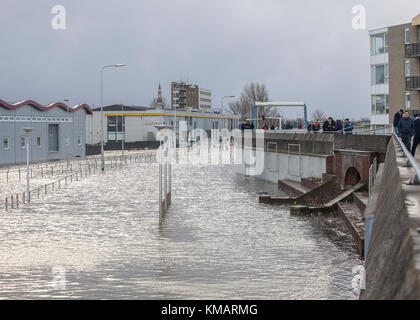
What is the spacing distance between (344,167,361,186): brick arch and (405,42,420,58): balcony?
20261mm

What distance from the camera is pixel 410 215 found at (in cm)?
660

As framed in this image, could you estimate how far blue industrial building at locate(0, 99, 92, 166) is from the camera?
57625 mm

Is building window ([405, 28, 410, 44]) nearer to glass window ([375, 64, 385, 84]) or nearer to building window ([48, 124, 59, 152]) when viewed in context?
glass window ([375, 64, 385, 84])

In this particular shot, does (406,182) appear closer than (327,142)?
Yes

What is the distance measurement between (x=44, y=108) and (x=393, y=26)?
37723 mm

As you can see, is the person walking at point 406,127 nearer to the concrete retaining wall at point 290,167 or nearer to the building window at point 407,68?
the concrete retaining wall at point 290,167

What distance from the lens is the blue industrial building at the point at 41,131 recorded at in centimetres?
5762

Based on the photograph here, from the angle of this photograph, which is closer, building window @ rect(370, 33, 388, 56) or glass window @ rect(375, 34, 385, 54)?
building window @ rect(370, 33, 388, 56)

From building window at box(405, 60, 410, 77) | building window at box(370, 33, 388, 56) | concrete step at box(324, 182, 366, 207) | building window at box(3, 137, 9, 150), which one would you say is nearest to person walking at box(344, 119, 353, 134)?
concrete step at box(324, 182, 366, 207)

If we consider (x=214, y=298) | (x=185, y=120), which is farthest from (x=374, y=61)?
(x=185, y=120)

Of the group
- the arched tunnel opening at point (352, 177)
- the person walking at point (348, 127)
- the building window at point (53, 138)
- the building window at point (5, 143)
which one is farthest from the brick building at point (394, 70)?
the building window at point (53, 138)

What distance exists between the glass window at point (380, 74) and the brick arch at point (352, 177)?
1005 inches

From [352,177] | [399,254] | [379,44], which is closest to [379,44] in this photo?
[379,44]
